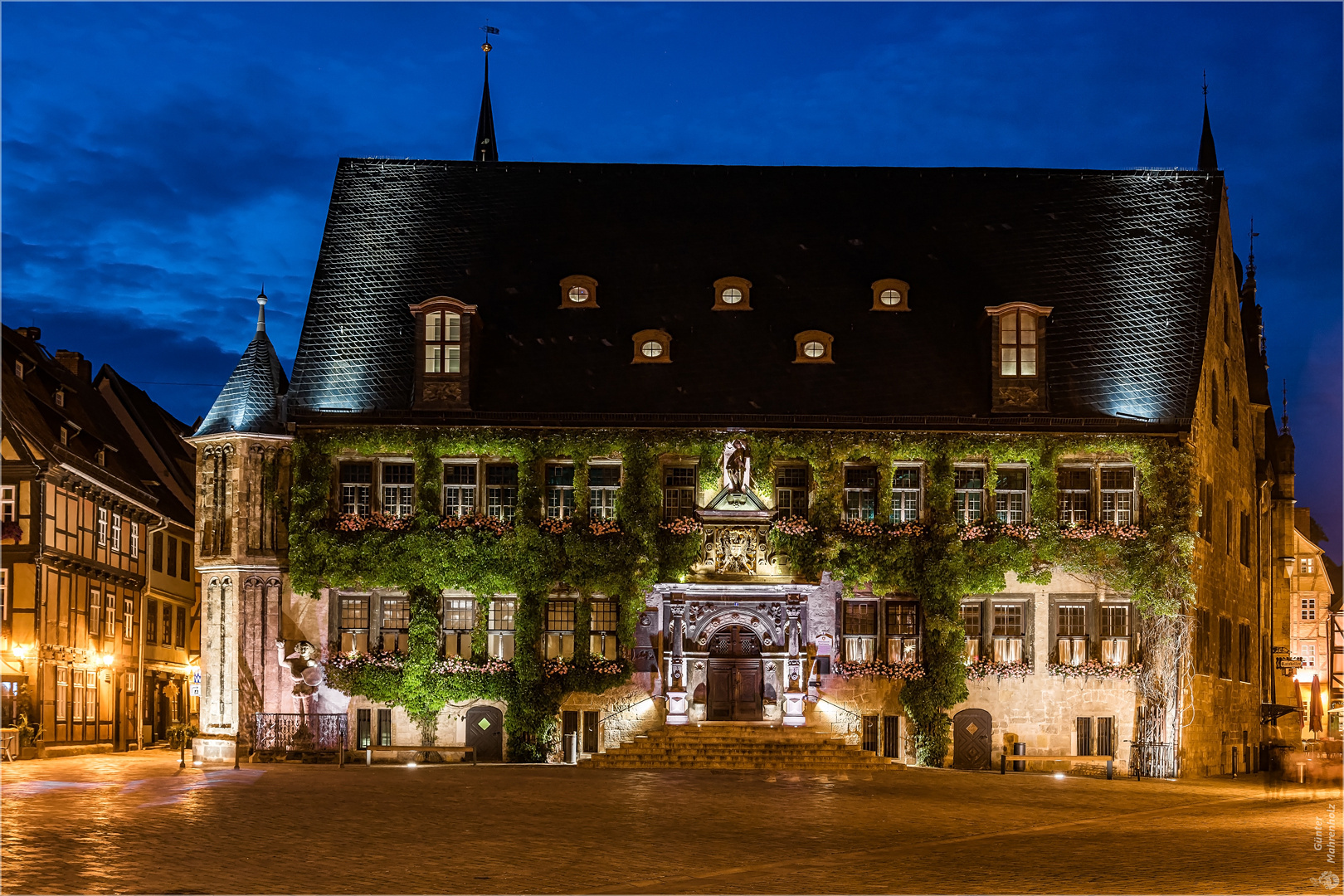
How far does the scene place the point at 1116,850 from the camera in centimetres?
1830

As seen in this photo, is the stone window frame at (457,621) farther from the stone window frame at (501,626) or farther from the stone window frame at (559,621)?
the stone window frame at (559,621)

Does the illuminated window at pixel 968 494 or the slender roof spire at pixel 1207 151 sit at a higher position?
the slender roof spire at pixel 1207 151

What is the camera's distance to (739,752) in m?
34.2

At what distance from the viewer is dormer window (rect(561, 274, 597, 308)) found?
131ft

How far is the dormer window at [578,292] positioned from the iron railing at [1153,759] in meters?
16.1

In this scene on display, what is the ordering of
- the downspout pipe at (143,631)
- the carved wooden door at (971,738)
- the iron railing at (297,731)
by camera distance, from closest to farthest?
the iron railing at (297,731) → the carved wooden door at (971,738) → the downspout pipe at (143,631)

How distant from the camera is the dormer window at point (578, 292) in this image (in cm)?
3981

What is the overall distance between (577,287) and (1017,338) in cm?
1045

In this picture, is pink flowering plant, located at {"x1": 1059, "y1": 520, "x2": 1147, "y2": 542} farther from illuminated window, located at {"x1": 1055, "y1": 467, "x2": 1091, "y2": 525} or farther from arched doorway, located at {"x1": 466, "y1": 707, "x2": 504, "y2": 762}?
arched doorway, located at {"x1": 466, "y1": 707, "x2": 504, "y2": 762}

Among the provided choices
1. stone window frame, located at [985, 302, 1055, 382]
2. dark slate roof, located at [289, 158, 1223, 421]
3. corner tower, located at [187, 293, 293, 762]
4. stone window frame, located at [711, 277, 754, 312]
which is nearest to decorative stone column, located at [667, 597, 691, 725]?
dark slate roof, located at [289, 158, 1223, 421]

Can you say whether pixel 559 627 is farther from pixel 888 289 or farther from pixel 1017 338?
pixel 1017 338

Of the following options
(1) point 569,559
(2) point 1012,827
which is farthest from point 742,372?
(2) point 1012,827

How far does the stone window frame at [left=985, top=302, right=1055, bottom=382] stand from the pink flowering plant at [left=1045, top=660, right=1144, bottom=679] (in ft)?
21.5

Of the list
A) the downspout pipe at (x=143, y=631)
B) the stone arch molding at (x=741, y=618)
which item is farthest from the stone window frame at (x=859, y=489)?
the downspout pipe at (x=143, y=631)
